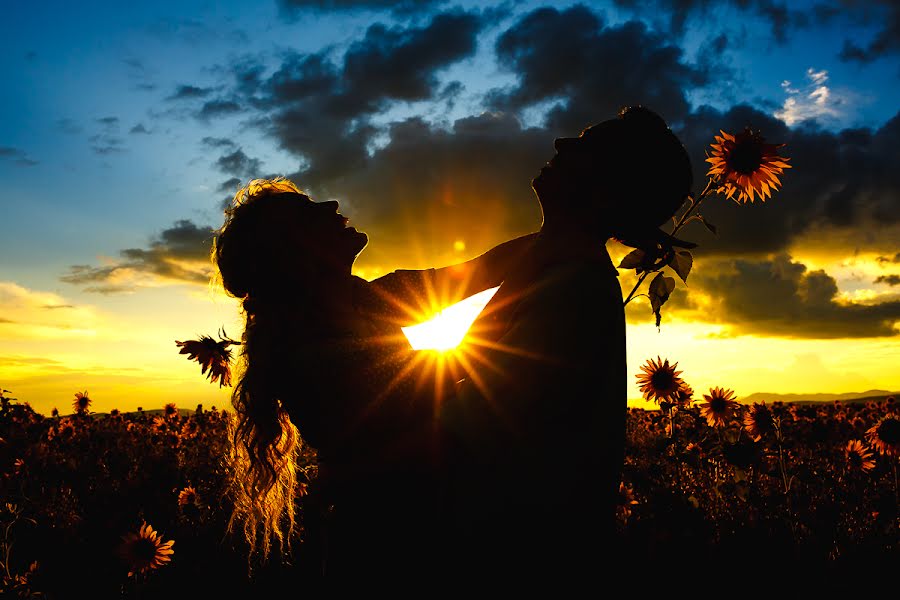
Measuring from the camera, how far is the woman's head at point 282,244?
2.71m

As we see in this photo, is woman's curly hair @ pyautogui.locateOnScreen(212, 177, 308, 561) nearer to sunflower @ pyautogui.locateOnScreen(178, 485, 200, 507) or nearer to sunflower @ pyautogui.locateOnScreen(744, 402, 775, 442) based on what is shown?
sunflower @ pyautogui.locateOnScreen(178, 485, 200, 507)

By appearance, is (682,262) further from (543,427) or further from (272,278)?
(272,278)

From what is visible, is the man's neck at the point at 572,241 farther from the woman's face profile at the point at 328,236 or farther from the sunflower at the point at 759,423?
the sunflower at the point at 759,423

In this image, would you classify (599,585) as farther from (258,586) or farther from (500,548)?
(258,586)

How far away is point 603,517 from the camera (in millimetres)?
2117

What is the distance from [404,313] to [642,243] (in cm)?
132

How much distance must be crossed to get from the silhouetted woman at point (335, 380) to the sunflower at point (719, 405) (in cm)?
655

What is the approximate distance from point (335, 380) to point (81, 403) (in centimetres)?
1318

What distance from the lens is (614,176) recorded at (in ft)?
7.98

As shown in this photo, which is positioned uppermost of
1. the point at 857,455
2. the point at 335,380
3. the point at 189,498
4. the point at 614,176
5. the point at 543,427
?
the point at 614,176

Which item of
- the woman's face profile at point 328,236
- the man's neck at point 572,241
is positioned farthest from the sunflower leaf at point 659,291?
the woman's face profile at point 328,236

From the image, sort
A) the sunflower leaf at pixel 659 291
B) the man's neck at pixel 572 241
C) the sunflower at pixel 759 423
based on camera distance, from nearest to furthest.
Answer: the man's neck at pixel 572 241 → the sunflower leaf at pixel 659 291 → the sunflower at pixel 759 423

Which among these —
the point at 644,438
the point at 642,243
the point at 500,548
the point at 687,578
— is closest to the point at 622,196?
the point at 642,243

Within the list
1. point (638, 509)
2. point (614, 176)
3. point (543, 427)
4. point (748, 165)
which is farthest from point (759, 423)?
point (543, 427)
